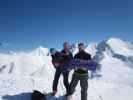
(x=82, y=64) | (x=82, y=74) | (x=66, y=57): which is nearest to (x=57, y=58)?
(x=66, y=57)

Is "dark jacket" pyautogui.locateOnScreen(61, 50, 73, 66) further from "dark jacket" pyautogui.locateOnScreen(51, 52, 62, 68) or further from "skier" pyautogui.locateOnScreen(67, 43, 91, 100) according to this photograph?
"skier" pyautogui.locateOnScreen(67, 43, 91, 100)

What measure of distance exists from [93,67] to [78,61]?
804 mm

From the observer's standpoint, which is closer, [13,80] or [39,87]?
[39,87]

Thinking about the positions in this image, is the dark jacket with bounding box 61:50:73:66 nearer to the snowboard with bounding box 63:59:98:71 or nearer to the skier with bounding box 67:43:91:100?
the snowboard with bounding box 63:59:98:71

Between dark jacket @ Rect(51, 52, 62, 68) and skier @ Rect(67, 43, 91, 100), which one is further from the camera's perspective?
dark jacket @ Rect(51, 52, 62, 68)

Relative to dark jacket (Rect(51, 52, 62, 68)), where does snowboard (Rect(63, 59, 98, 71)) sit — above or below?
below

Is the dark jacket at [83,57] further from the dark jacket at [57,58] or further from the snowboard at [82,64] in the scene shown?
the dark jacket at [57,58]

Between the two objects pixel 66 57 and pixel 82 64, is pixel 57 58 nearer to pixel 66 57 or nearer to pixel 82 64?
pixel 66 57

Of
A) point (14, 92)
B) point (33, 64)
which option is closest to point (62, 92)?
point (14, 92)

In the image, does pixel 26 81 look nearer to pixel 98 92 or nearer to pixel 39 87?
pixel 39 87

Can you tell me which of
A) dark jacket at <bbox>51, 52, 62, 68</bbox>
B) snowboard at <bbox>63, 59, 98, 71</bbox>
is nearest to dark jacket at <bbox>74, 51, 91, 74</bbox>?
snowboard at <bbox>63, 59, 98, 71</bbox>

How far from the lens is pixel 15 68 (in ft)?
376

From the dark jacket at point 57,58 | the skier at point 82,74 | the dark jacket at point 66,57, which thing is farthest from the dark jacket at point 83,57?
the dark jacket at point 57,58

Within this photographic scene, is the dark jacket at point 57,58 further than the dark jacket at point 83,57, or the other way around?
the dark jacket at point 57,58
